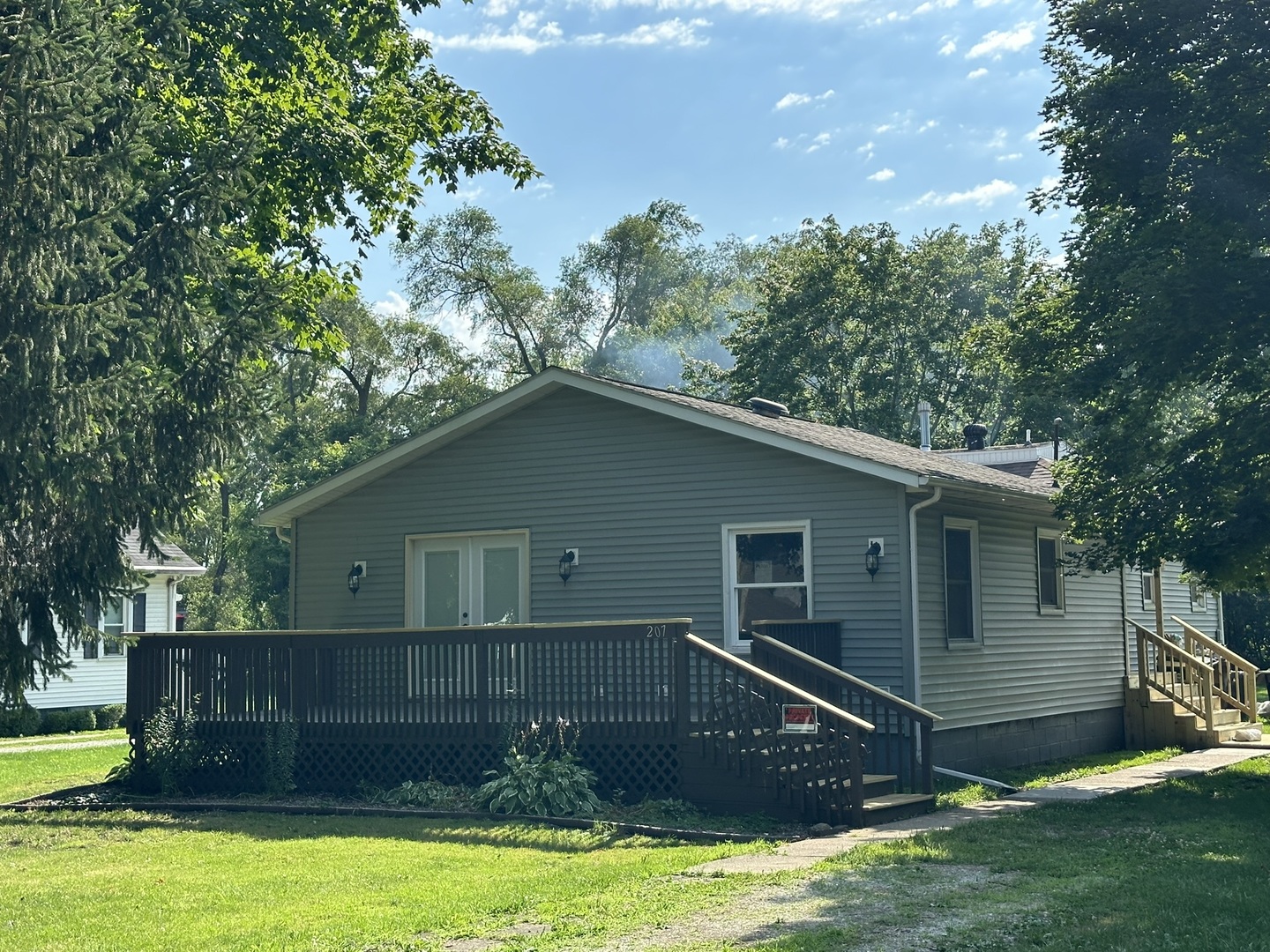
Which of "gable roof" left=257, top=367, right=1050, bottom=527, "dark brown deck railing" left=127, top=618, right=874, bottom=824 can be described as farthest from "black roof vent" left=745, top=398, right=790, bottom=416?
"dark brown deck railing" left=127, top=618, right=874, bottom=824

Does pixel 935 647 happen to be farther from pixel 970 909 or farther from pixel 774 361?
pixel 774 361

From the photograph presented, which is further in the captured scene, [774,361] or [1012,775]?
[774,361]

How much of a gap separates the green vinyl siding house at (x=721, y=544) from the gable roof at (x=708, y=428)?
39 mm

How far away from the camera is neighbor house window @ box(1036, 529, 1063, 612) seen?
18453 millimetres

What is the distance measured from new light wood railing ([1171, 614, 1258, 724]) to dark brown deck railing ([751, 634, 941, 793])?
8.87m

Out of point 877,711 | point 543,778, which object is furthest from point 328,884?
point 877,711

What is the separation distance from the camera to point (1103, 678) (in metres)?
20.1

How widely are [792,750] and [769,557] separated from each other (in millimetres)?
3712

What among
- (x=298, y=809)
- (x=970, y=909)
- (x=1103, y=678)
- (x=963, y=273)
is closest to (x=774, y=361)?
(x=963, y=273)

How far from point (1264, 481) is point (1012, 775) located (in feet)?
14.5

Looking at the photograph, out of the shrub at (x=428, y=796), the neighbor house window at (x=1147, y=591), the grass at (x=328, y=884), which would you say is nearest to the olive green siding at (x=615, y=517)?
the shrub at (x=428, y=796)

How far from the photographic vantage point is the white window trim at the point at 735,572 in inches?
603

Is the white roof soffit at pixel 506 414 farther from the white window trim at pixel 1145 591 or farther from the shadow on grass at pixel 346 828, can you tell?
the white window trim at pixel 1145 591

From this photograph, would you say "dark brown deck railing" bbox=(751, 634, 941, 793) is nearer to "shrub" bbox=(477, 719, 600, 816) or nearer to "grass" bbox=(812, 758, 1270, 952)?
"grass" bbox=(812, 758, 1270, 952)
